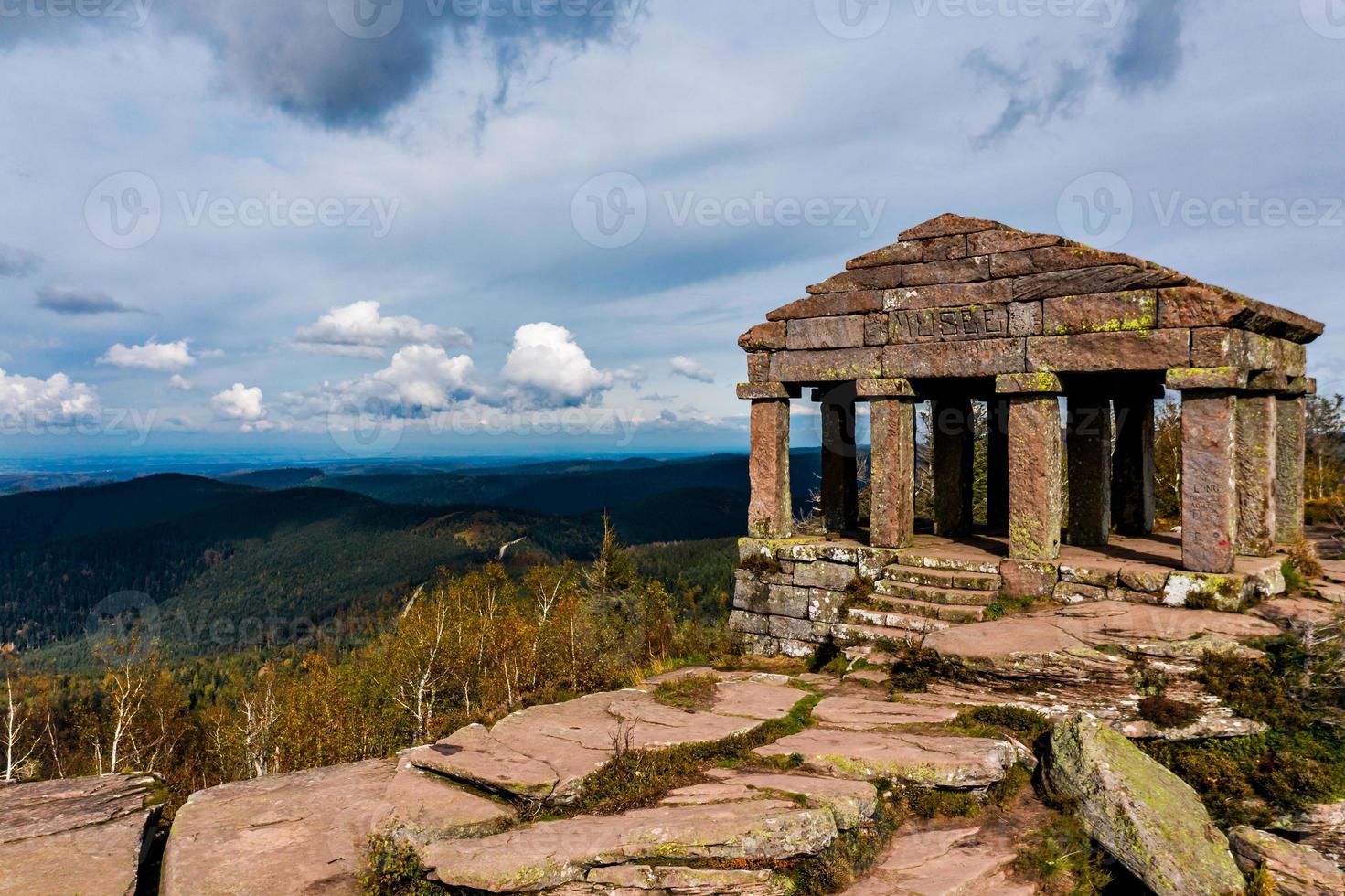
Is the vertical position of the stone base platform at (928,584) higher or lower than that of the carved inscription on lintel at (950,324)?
lower

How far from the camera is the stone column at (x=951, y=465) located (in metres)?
13.1

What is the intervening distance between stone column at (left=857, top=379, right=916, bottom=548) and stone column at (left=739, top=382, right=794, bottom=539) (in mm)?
1338

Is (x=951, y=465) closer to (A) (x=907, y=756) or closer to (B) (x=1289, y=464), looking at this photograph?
(B) (x=1289, y=464)

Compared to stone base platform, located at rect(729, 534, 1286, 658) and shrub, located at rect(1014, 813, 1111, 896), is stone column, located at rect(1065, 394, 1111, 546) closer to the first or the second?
stone base platform, located at rect(729, 534, 1286, 658)

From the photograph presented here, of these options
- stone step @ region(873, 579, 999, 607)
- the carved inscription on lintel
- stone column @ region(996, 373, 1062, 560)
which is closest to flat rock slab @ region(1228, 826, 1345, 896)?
stone step @ region(873, 579, 999, 607)

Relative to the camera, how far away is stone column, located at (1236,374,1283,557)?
10273 millimetres

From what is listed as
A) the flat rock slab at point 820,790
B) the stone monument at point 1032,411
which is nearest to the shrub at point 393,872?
the flat rock slab at point 820,790

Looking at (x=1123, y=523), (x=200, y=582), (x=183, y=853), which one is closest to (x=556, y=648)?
(x=1123, y=523)

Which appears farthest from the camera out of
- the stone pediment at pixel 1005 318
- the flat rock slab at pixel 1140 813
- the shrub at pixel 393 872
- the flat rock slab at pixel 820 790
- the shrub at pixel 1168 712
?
the stone pediment at pixel 1005 318

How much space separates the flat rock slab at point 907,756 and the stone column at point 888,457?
4991mm

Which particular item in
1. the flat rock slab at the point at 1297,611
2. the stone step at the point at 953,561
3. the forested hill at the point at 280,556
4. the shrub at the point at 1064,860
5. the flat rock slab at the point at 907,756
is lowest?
the forested hill at the point at 280,556

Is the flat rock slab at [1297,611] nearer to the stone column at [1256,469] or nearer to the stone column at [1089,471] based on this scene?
the stone column at [1256,469]

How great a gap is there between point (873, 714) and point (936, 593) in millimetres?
3238

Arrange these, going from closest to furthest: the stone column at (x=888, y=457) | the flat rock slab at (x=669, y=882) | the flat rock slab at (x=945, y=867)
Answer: the flat rock slab at (x=669, y=882) → the flat rock slab at (x=945, y=867) → the stone column at (x=888, y=457)
